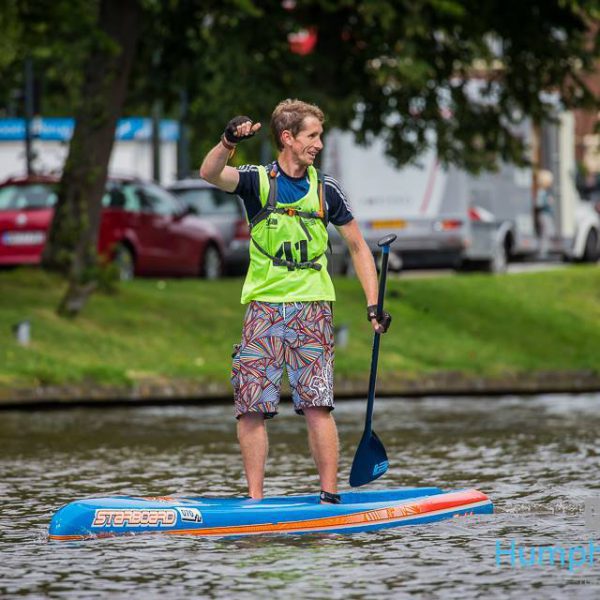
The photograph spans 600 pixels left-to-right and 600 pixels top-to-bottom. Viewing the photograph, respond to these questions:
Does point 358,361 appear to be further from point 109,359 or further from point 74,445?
point 74,445

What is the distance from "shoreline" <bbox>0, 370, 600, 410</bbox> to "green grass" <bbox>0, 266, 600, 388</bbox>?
0.68ft

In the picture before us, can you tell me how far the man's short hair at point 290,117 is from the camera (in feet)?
31.8

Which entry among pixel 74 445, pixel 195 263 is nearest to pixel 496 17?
pixel 195 263

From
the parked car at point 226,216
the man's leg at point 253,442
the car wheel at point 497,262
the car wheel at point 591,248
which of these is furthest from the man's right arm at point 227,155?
the car wheel at point 591,248

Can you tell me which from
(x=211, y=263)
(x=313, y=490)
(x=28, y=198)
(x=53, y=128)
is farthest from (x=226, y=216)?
(x=53, y=128)

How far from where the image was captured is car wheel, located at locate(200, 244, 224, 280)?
97.5 feet

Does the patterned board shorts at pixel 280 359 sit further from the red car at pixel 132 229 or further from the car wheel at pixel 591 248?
the car wheel at pixel 591 248

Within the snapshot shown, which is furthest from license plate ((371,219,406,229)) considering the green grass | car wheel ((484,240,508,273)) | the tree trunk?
the tree trunk

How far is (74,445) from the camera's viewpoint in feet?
45.9

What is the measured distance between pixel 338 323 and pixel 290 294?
477 inches

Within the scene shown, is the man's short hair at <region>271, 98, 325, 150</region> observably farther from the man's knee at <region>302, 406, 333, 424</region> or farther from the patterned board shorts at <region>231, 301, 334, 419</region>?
the man's knee at <region>302, 406, 333, 424</region>

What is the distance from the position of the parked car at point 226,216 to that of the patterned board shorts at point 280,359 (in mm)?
20651

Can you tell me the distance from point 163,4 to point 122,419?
428 inches

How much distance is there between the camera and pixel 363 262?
9.91 m
